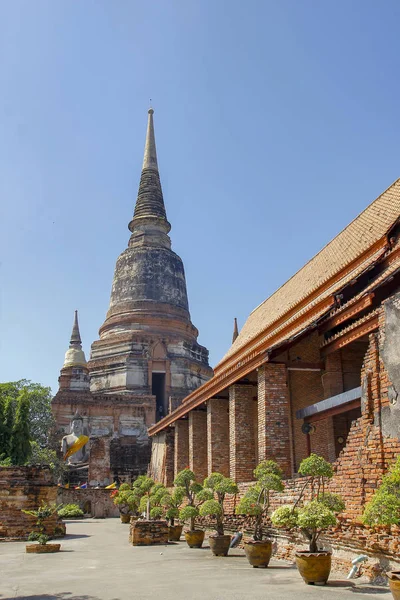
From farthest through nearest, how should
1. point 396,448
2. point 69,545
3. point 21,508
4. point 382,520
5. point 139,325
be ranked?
point 139,325 < point 21,508 < point 69,545 < point 396,448 < point 382,520

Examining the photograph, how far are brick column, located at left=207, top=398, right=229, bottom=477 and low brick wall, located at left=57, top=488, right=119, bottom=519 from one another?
1095 centimetres

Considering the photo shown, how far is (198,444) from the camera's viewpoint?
17812 mm

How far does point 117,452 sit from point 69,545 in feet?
55.6

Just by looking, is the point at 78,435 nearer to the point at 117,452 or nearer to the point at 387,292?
the point at 117,452

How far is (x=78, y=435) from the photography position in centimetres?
3058

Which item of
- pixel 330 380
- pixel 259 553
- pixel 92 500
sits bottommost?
pixel 259 553

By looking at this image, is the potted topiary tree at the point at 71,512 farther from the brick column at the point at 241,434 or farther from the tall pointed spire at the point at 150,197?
the tall pointed spire at the point at 150,197

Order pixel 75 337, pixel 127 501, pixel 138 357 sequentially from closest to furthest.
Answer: pixel 127 501 → pixel 138 357 → pixel 75 337

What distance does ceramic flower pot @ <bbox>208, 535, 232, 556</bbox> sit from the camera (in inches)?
403

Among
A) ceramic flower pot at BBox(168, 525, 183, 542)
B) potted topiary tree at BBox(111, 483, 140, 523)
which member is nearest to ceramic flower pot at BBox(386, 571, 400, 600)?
ceramic flower pot at BBox(168, 525, 183, 542)

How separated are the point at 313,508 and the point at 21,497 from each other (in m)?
9.38

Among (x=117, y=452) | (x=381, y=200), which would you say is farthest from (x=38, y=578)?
(x=117, y=452)

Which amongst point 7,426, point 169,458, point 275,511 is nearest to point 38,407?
point 7,426

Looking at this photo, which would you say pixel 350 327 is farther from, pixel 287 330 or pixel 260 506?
pixel 260 506
